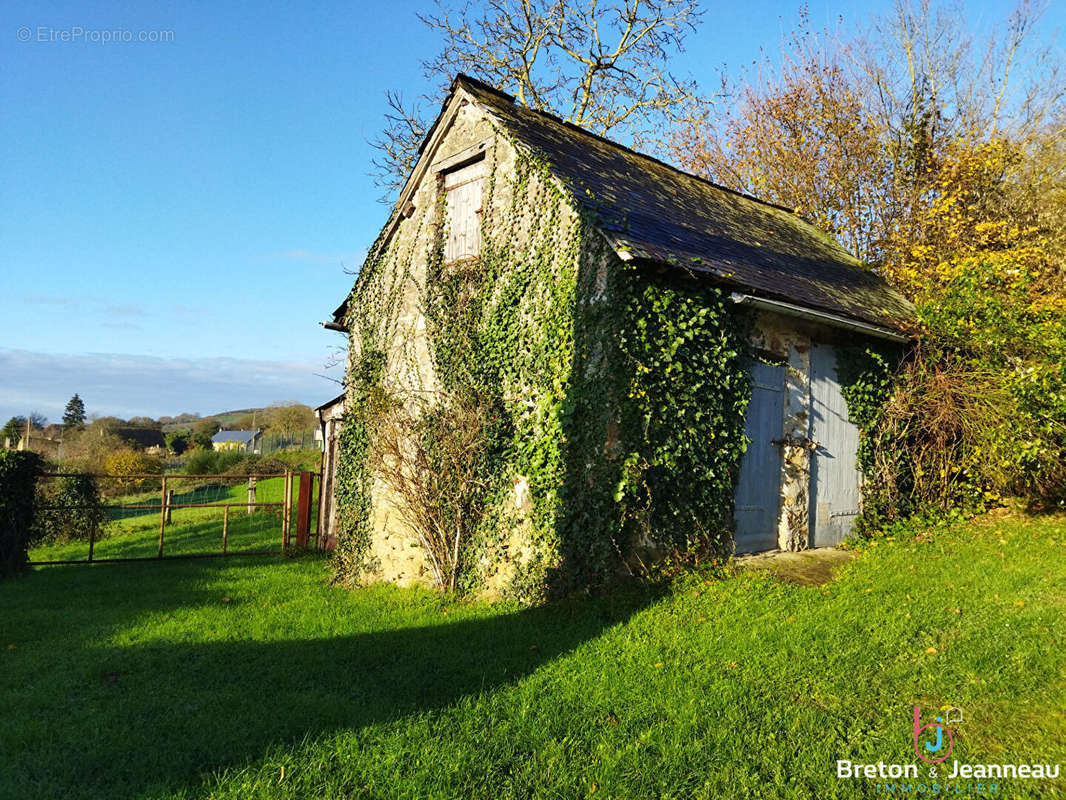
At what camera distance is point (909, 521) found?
10492 mm

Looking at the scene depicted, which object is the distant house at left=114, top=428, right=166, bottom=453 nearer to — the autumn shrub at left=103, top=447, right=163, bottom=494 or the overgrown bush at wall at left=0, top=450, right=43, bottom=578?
the autumn shrub at left=103, top=447, right=163, bottom=494

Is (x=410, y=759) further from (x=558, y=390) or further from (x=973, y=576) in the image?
(x=973, y=576)

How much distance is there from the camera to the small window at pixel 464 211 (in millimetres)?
8883

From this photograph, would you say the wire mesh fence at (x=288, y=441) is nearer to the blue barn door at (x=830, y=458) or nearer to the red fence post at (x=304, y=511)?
the red fence post at (x=304, y=511)

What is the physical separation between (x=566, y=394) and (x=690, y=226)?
4092 mm

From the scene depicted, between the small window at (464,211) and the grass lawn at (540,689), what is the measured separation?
4614mm

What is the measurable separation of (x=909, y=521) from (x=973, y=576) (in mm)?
3113

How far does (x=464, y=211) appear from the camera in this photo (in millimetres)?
9125

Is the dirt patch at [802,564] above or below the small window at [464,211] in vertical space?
below

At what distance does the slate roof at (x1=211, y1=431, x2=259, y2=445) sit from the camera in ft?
152

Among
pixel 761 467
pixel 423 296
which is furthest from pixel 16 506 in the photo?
pixel 761 467

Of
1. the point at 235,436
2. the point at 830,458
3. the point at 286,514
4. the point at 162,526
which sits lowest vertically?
the point at 162,526

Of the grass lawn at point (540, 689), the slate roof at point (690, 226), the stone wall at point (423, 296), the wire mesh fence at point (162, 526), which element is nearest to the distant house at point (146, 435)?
the wire mesh fence at point (162, 526)

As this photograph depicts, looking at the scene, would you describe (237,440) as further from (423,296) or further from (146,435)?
(423,296)
